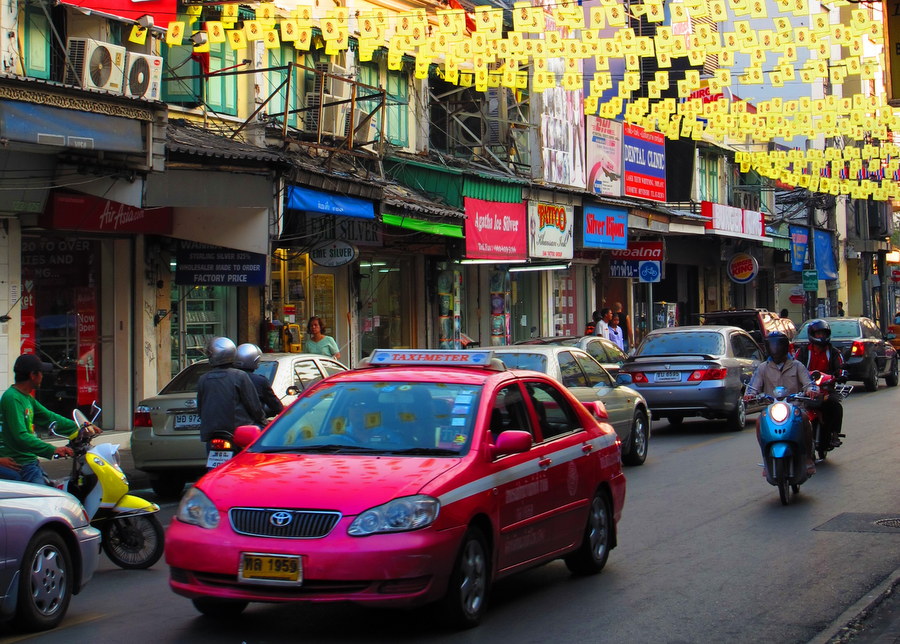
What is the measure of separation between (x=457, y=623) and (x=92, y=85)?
10.8 meters

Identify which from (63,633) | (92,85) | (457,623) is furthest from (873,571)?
(92,85)

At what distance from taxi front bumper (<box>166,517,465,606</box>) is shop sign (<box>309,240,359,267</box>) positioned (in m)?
13.1

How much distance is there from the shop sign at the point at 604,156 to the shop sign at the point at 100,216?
14.0 metres

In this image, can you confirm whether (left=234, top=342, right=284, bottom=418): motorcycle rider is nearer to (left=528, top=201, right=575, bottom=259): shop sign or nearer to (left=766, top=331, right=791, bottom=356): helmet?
(left=766, top=331, right=791, bottom=356): helmet

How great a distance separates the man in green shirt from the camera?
27.4 ft

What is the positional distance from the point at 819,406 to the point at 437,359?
22.7 ft

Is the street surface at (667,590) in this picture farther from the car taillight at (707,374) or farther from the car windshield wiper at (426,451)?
the car taillight at (707,374)

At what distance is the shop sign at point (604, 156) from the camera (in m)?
29.3

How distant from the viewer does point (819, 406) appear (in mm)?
13383

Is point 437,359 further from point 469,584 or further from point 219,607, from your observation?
point 219,607

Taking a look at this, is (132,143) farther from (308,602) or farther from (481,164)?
(481,164)

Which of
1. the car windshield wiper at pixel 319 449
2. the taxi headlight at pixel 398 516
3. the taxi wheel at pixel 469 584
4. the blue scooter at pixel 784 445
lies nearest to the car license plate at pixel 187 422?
the car windshield wiper at pixel 319 449

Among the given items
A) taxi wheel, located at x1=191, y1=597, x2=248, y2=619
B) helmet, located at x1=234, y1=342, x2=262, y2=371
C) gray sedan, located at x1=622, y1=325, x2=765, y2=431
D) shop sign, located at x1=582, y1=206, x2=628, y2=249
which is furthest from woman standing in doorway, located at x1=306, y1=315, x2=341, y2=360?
taxi wheel, located at x1=191, y1=597, x2=248, y2=619

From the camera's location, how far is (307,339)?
21578 mm
